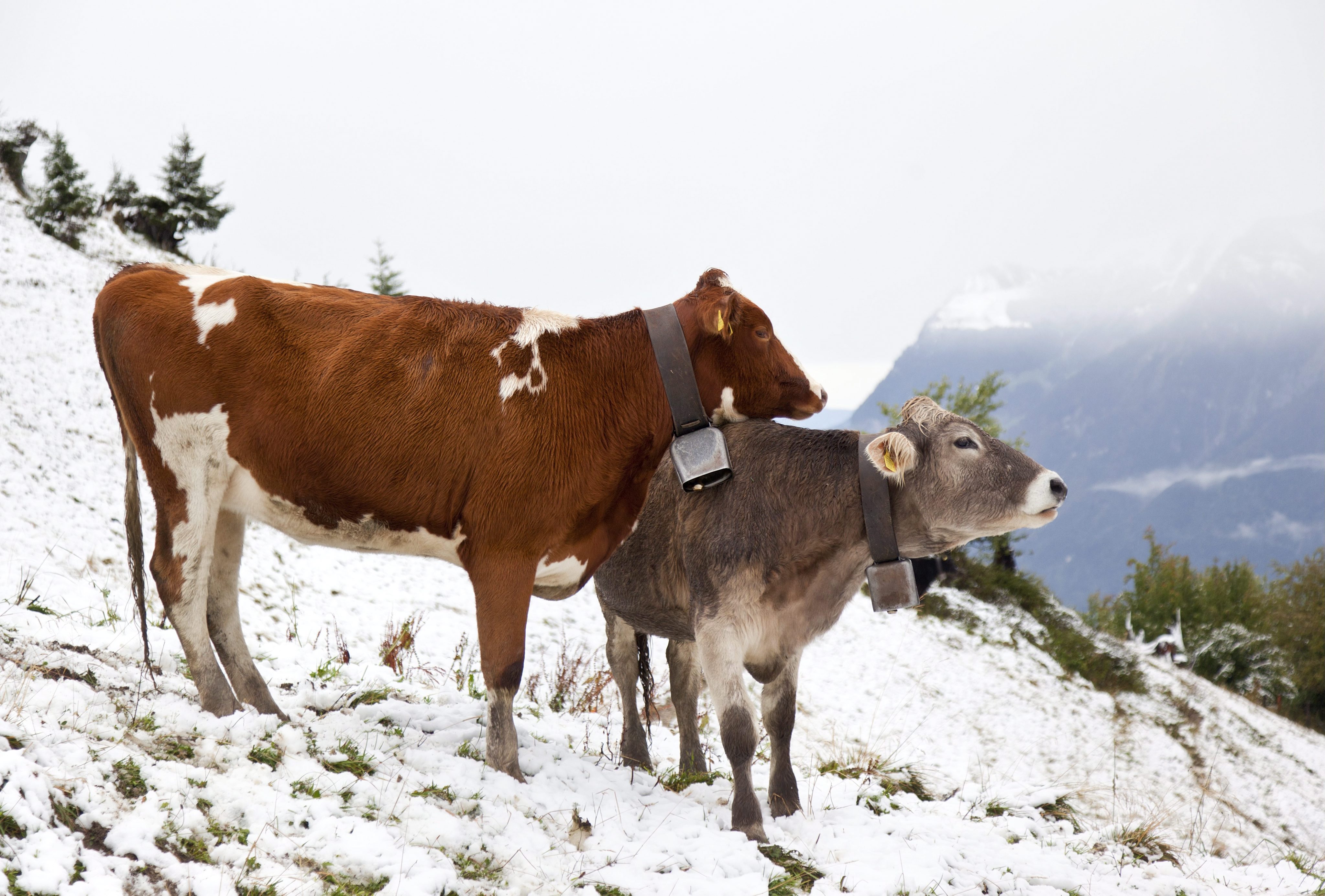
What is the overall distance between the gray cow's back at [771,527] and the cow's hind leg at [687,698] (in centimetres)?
87

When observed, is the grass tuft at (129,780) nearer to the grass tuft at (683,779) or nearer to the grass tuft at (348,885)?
the grass tuft at (348,885)

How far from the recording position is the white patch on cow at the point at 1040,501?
16.2 feet

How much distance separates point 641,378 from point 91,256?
22662 mm

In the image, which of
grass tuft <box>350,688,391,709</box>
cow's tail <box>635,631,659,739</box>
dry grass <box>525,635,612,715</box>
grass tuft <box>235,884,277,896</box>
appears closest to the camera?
grass tuft <box>235,884,277,896</box>

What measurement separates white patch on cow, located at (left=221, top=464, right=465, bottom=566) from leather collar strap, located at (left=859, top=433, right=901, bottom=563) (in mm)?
2285

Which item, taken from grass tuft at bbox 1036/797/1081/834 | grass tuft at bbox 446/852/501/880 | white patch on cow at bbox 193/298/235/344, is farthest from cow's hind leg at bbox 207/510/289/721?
grass tuft at bbox 1036/797/1081/834

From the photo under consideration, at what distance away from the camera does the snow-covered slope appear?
345cm

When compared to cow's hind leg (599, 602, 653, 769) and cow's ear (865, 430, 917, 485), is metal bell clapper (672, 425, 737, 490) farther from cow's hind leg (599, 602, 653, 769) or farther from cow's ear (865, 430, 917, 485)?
cow's hind leg (599, 602, 653, 769)

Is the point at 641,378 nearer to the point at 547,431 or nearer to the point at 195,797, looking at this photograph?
the point at 547,431

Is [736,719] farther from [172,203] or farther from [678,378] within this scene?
[172,203]

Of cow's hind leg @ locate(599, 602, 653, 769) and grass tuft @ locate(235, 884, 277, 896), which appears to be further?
cow's hind leg @ locate(599, 602, 653, 769)

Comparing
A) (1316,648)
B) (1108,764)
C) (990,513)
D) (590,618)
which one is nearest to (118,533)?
(590,618)

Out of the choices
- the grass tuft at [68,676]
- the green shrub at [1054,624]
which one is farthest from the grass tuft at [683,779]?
the green shrub at [1054,624]

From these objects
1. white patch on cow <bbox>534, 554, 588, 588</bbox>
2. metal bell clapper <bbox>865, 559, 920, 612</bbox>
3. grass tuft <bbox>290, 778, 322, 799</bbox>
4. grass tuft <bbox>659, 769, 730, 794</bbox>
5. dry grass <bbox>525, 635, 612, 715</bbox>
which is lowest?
dry grass <bbox>525, 635, 612, 715</bbox>
